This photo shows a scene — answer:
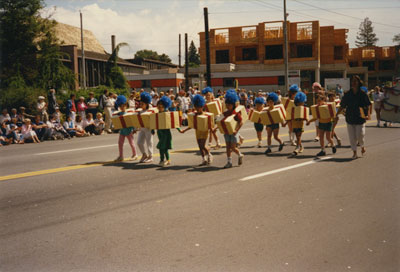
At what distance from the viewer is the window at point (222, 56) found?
60719 mm

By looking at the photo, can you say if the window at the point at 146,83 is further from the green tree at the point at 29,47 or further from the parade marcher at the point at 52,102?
the parade marcher at the point at 52,102

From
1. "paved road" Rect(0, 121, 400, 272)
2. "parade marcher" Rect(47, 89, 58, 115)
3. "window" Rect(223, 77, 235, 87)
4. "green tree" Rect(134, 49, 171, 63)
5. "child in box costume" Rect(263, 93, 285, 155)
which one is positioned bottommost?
"paved road" Rect(0, 121, 400, 272)

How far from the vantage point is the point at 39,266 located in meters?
4.36

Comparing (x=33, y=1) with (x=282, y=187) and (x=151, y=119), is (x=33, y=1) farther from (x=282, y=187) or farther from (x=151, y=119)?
(x=282, y=187)

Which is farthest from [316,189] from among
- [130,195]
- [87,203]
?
[87,203]

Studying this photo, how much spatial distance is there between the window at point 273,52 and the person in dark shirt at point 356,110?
48838 mm

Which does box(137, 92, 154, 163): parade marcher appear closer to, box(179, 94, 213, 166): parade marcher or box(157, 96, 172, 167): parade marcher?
box(157, 96, 172, 167): parade marcher

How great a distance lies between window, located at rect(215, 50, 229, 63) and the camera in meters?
60.7

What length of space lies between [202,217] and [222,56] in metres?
56.6

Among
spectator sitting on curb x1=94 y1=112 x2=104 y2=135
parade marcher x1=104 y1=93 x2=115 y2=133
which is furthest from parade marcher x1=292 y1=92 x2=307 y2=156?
parade marcher x1=104 y1=93 x2=115 y2=133

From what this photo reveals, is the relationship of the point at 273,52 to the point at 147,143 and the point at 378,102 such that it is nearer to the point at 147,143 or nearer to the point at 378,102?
the point at 378,102

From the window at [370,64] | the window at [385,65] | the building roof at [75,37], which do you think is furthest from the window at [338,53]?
the building roof at [75,37]

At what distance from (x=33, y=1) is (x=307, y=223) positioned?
27.9 m

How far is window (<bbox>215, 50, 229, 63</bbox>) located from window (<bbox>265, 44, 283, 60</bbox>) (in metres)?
5.73
